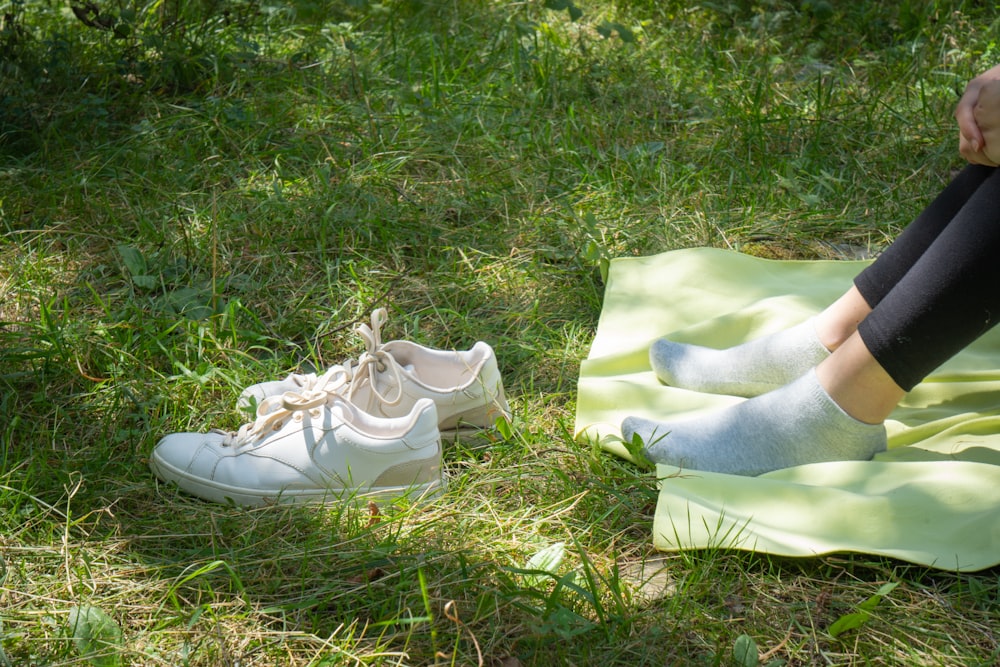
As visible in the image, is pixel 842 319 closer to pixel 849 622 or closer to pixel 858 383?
pixel 858 383

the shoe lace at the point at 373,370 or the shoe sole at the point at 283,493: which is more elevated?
the shoe lace at the point at 373,370


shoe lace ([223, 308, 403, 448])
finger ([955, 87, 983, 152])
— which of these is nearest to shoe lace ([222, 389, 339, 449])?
shoe lace ([223, 308, 403, 448])

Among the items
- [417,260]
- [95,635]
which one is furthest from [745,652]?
[417,260]

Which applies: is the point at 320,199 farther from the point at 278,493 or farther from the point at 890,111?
the point at 890,111

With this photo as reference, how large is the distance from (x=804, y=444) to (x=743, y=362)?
31 cm

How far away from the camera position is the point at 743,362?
1.82 m

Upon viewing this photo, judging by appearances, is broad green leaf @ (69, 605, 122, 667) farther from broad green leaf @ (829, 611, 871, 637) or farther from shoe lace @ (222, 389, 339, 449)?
broad green leaf @ (829, 611, 871, 637)

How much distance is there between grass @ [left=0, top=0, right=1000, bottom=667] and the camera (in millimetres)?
1245

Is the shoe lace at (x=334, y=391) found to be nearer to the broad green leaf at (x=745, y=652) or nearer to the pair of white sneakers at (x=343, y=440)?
the pair of white sneakers at (x=343, y=440)

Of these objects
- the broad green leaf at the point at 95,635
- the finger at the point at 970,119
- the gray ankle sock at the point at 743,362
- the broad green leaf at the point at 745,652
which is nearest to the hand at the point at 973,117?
the finger at the point at 970,119

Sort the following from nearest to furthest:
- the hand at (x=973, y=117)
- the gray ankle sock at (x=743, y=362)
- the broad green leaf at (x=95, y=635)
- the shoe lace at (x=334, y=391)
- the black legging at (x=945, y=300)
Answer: the broad green leaf at (x=95, y=635) → the black legging at (x=945, y=300) → the hand at (x=973, y=117) → the shoe lace at (x=334, y=391) → the gray ankle sock at (x=743, y=362)

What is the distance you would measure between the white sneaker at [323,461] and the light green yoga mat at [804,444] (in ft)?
1.09

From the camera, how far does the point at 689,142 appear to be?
9.04 feet

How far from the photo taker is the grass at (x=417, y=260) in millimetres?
1245
